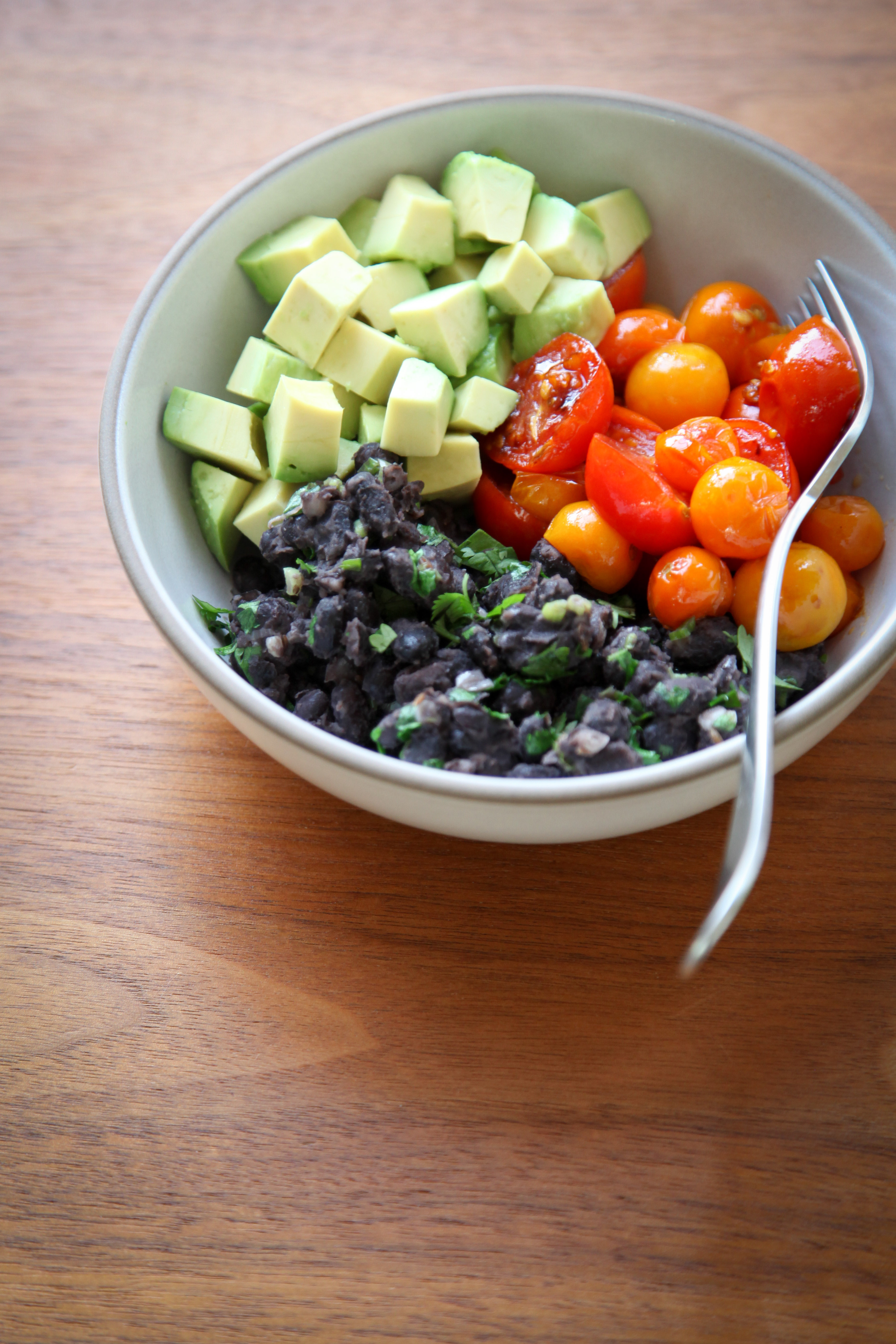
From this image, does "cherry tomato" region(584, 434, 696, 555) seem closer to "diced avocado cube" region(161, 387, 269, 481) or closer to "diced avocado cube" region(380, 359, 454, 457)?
"diced avocado cube" region(380, 359, 454, 457)

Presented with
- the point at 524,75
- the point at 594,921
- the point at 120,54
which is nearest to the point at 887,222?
the point at 524,75

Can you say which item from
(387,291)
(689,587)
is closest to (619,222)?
(387,291)

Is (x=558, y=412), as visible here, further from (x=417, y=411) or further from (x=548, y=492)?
(x=417, y=411)

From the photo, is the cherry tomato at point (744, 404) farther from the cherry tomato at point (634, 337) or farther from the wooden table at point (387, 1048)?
the wooden table at point (387, 1048)

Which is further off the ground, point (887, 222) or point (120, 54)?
point (887, 222)

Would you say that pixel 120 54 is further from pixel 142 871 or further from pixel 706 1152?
pixel 706 1152

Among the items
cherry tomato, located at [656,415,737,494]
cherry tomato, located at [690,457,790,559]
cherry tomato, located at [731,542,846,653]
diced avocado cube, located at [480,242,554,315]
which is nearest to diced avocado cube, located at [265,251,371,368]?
diced avocado cube, located at [480,242,554,315]

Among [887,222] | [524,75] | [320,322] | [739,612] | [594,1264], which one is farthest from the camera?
[524,75]
